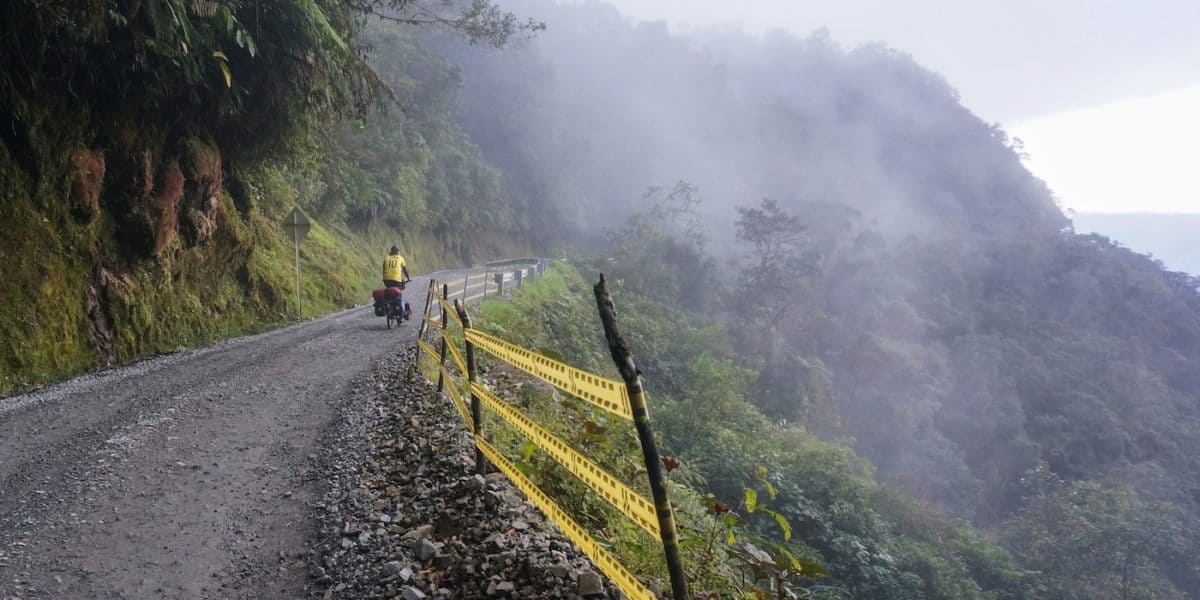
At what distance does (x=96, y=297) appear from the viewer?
9039 millimetres

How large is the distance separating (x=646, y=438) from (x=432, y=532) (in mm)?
2489

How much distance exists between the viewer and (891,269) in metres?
56.8

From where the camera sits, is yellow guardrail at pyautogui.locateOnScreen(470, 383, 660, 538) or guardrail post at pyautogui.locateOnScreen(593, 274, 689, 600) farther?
yellow guardrail at pyautogui.locateOnScreen(470, 383, 660, 538)

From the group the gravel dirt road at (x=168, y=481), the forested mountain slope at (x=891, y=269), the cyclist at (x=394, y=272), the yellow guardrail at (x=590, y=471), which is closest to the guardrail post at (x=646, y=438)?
the yellow guardrail at (x=590, y=471)

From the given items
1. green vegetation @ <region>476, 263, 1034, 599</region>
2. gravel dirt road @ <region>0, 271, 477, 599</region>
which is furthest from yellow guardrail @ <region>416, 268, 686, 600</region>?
gravel dirt road @ <region>0, 271, 477, 599</region>

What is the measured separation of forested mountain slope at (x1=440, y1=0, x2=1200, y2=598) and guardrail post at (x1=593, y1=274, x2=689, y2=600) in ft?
82.4

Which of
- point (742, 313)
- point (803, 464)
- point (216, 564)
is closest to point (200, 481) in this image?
point (216, 564)

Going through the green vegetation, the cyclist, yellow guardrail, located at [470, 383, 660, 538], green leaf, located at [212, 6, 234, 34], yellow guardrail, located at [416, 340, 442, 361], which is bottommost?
the green vegetation

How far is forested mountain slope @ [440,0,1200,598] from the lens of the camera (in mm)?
35219

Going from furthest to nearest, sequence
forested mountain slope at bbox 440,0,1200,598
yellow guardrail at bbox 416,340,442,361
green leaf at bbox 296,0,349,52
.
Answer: forested mountain slope at bbox 440,0,1200,598 → green leaf at bbox 296,0,349,52 → yellow guardrail at bbox 416,340,442,361

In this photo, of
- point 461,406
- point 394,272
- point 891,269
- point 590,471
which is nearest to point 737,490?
point 394,272

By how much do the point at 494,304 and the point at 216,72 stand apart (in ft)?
25.4

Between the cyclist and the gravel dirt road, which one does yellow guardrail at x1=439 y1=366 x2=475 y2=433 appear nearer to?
the gravel dirt road

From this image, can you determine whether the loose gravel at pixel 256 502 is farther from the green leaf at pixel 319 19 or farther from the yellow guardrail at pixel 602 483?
the green leaf at pixel 319 19
